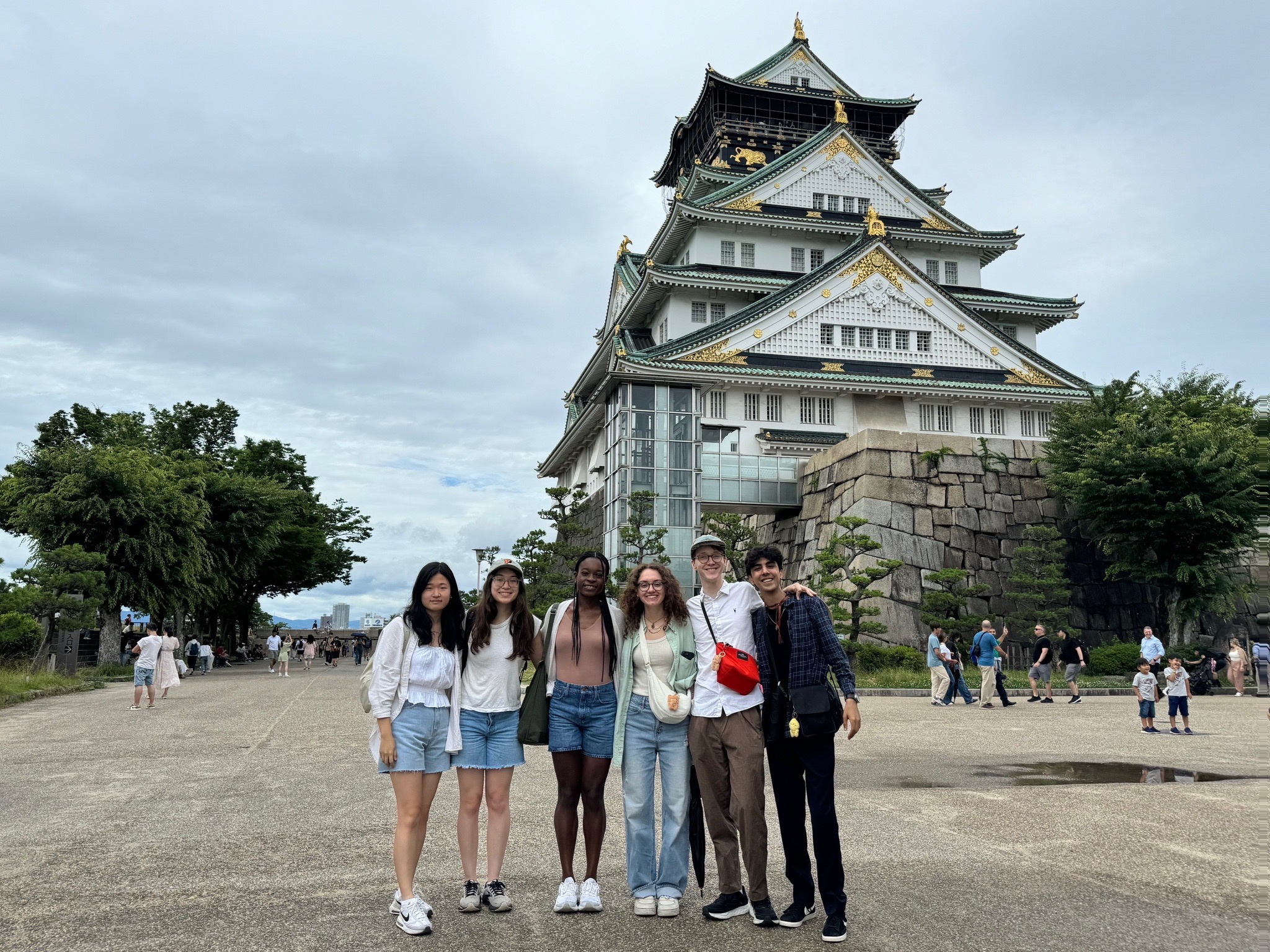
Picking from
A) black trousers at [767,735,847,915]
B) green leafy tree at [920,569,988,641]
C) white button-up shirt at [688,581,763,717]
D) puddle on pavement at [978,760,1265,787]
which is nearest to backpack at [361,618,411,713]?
white button-up shirt at [688,581,763,717]

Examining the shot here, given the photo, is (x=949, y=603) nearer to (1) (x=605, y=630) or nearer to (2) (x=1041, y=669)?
(2) (x=1041, y=669)

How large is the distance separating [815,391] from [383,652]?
30863 millimetres

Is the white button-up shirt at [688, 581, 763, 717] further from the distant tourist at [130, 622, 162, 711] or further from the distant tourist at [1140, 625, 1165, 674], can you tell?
the distant tourist at [1140, 625, 1165, 674]

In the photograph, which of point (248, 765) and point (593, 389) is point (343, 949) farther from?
point (593, 389)

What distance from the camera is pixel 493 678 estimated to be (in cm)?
516

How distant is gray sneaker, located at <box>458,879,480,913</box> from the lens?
484 centimetres

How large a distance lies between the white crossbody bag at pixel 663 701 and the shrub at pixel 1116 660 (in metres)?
23.2

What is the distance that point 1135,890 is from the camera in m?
5.07

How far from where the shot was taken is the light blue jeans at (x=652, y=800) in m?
4.91

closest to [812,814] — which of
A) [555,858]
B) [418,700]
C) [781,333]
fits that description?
[555,858]

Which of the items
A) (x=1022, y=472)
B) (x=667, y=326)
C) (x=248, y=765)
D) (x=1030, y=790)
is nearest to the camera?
(x=1030, y=790)

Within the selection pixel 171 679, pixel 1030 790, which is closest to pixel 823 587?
pixel 171 679

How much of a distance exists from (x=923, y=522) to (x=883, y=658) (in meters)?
5.47

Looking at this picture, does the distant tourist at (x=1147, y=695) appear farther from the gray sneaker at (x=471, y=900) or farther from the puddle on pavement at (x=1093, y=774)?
the gray sneaker at (x=471, y=900)
